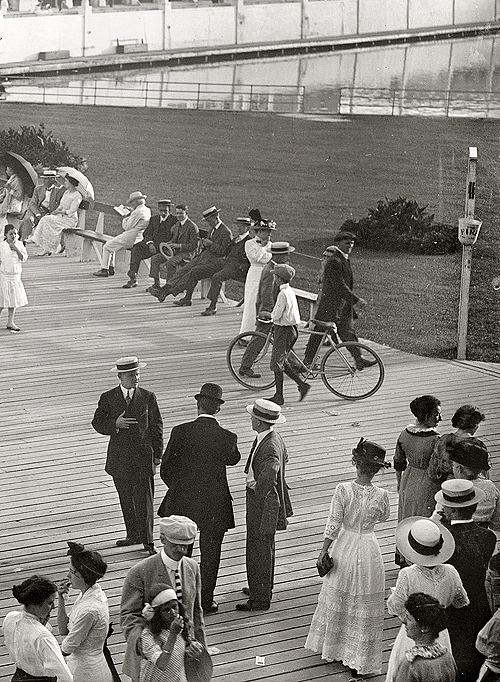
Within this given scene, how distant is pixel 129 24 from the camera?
3306 centimetres

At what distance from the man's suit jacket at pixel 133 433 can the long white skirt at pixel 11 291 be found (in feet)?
19.4

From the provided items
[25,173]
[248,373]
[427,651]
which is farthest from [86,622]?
[25,173]

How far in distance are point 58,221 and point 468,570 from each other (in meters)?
13.7

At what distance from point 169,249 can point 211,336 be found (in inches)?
79.5

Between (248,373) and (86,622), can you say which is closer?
(86,622)

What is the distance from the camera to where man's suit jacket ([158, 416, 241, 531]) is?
724 cm

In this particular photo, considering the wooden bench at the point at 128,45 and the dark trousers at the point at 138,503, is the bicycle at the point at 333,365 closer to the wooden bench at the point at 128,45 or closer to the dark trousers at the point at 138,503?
the dark trousers at the point at 138,503

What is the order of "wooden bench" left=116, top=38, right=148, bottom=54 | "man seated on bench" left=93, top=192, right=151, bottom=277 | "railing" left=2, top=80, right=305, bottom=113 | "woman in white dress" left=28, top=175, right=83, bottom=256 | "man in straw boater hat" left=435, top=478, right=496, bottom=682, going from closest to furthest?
"man in straw boater hat" left=435, top=478, right=496, bottom=682 < "man seated on bench" left=93, top=192, right=151, bottom=277 < "woman in white dress" left=28, top=175, right=83, bottom=256 < "wooden bench" left=116, top=38, right=148, bottom=54 < "railing" left=2, top=80, right=305, bottom=113

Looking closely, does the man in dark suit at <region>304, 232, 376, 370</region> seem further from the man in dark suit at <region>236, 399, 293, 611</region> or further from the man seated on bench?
the man seated on bench

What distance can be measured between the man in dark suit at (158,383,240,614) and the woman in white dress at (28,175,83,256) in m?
11.7

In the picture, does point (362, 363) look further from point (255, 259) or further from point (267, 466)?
point (267, 466)

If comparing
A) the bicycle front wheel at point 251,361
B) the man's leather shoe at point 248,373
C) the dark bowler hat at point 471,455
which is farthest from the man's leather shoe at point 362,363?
the dark bowler hat at point 471,455

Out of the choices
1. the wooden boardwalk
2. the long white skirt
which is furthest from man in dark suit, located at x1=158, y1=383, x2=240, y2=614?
the long white skirt

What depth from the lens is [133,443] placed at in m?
8.14
